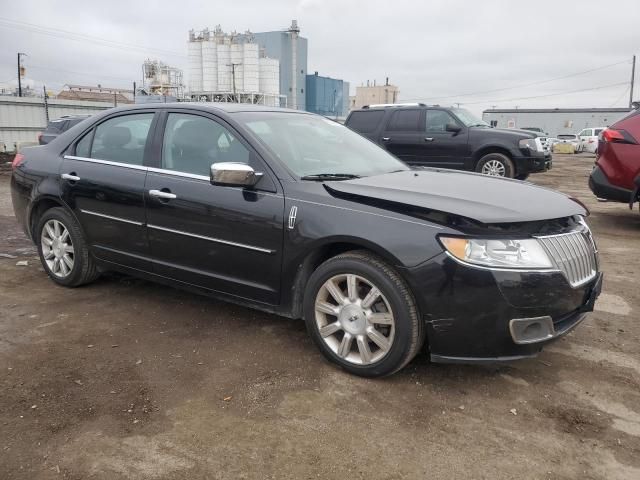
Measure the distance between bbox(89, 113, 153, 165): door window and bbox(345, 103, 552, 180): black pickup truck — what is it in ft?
22.4

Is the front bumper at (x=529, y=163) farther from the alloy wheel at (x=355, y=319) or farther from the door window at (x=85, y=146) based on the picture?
the alloy wheel at (x=355, y=319)

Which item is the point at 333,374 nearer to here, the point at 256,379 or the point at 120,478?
the point at 256,379

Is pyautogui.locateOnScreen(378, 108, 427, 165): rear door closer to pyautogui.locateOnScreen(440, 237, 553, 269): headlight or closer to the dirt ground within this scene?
the dirt ground

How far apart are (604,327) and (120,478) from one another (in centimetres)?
343

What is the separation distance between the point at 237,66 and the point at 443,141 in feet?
103

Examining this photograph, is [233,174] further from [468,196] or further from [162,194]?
[468,196]

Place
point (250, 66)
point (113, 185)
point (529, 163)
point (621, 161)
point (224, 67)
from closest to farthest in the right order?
1. point (113, 185)
2. point (621, 161)
3. point (529, 163)
4. point (224, 67)
5. point (250, 66)

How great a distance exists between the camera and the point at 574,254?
305 cm

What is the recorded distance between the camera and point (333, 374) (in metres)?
3.22

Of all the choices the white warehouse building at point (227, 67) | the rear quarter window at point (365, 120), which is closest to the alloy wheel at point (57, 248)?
the rear quarter window at point (365, 120)

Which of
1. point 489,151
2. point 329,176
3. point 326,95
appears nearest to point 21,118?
point 489,151

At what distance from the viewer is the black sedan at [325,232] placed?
111 inches

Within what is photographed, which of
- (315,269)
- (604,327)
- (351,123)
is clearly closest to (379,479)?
(315,269)

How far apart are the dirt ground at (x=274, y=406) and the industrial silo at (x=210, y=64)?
37652 mm
